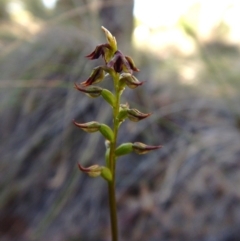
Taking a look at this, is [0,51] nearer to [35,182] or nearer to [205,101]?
[35,182]

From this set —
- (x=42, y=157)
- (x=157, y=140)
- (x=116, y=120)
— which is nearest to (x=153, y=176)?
(x=157, y=140)

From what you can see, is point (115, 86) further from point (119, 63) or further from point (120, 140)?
point (120, 140)

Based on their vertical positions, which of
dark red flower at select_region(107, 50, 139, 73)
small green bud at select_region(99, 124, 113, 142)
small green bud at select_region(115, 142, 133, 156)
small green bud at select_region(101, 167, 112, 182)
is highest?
→ dark red flower at select_region(107, 50, 139, 73)

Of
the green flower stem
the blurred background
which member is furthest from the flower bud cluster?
the blurred background

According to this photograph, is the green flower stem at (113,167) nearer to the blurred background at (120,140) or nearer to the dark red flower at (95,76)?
the dark red flower at (95,76)

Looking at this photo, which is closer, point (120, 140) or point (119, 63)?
point (119, 63)

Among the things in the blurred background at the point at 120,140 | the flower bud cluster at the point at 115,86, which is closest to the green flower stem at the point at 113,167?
the flower bud cluster at the point at 115,86

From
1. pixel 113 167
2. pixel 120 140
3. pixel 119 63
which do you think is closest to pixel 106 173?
pixel 113 167

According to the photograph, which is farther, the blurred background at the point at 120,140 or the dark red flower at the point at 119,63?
the blurred background at the point at 120,140

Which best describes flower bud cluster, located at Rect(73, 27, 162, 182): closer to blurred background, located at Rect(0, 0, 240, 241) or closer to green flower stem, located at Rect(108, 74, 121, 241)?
Answer: green flower stem, located at Rect(108, 74, 121, 241)
